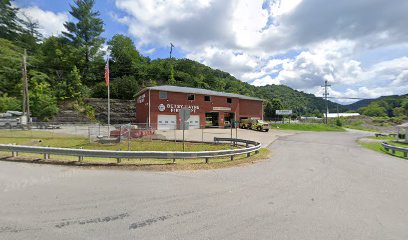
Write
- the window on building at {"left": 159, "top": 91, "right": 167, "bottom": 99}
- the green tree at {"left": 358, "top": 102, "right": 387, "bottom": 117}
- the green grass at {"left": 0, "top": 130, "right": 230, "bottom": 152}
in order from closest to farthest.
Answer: the green grass at {"left": 0, "top": 130, "right": 230, "bottom": 152}, the window on building at {"left": 159, "top": 91, "right": 167, "bottom": 99}, the green tree at {"left": 358, "top": 102, "right": 387, "bottom": 117}

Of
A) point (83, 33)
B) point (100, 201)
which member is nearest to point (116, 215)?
point (100, 201)

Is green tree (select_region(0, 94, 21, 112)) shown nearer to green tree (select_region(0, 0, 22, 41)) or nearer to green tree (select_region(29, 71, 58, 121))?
green tree (select_region(29, 71, 58, 121))

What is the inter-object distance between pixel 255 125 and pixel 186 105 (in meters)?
12.3

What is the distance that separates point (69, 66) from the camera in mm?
52250

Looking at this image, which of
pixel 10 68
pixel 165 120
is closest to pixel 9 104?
pixel 10 68

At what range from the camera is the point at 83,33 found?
2131 inches

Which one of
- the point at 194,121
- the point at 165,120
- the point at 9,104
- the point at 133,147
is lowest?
the point at 133,147

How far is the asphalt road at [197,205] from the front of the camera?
4.12 metres

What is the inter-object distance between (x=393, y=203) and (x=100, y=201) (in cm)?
747

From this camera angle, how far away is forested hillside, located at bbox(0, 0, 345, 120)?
40656mm

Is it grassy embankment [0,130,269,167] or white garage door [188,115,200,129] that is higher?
white garage door [188,115,200,129]

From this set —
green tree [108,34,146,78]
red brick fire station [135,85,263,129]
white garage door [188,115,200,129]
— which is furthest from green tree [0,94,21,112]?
white garage door [188,115,200,129]

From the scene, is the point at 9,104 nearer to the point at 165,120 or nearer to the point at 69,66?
the point at 69,66

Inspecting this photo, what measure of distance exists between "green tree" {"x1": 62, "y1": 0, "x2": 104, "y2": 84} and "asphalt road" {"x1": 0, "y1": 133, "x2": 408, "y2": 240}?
52.7m
